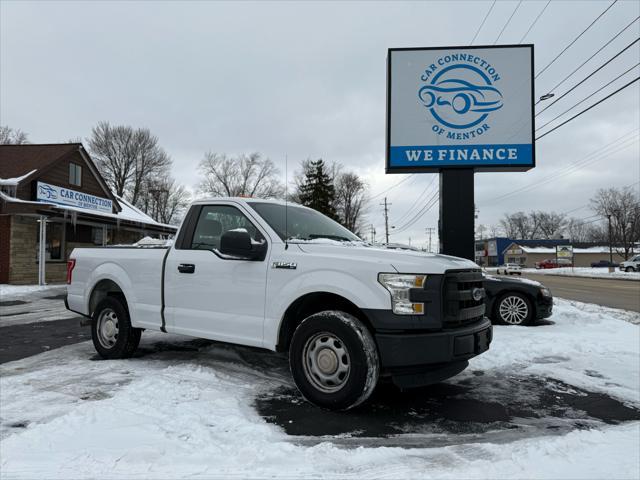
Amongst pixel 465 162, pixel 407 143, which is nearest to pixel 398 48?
pixel 407 143

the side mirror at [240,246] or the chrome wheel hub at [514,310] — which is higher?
the side mirror at [240,246]

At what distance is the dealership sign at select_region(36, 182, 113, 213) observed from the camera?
2108 centimetres

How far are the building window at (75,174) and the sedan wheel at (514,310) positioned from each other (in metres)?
→ 23.0

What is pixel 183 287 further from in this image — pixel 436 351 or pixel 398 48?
pixel 398 48

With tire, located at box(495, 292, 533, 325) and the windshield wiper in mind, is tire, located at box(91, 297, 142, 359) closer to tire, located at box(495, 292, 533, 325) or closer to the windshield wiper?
the windshield wiper

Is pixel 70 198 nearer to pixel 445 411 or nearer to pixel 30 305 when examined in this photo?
pixel 30 305

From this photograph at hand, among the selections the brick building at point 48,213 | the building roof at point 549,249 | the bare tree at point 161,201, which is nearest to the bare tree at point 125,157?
the bare tree at point 161,201

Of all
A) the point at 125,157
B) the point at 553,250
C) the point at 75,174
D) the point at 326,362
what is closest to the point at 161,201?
the point at 125,157

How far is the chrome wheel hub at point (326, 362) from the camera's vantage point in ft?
12.2

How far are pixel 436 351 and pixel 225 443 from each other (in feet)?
5.64

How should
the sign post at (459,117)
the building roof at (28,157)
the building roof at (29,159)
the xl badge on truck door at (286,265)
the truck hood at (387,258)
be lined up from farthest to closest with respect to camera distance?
the building roof at (28,157) → the building roof at (29,159) → the sign post at (459,117) → the xl badge on truck door at (286,265) → the truck hood at (387,258)

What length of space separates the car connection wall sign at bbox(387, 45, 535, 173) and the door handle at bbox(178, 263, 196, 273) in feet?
21.4

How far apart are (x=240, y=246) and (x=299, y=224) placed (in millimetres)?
907

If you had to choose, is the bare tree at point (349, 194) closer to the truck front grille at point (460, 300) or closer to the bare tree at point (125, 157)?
the bare tree at point (125, 157)
